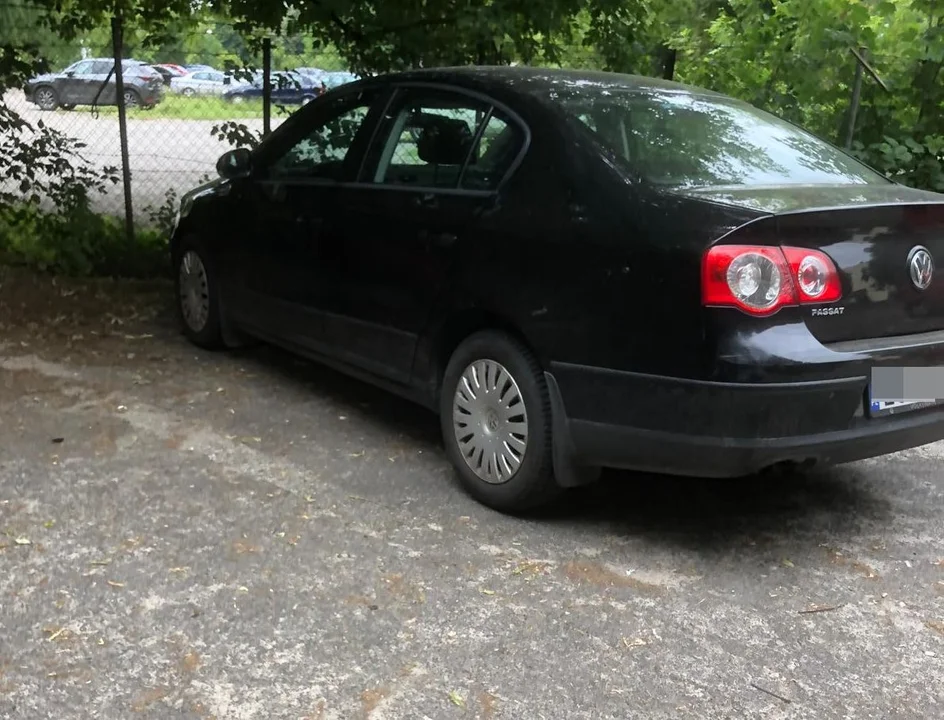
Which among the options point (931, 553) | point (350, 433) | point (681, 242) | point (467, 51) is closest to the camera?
point (681, 242)

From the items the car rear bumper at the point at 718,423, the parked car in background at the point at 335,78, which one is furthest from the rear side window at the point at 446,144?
the parked car in background at the point at 335,78

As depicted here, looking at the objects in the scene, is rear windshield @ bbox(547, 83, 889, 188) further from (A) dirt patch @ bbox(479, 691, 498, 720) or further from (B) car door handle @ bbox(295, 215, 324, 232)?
(A) dirt patch @ bbox(479, 691, 498, 720)

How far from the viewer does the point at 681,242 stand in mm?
3270

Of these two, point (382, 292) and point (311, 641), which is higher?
point (382, 292)

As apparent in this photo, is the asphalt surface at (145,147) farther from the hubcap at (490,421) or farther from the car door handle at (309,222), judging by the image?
the hubcap at (490,421)

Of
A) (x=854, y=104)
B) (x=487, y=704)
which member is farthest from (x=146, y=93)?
(x=487, y=704)

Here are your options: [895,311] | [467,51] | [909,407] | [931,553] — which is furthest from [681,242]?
[467,51]

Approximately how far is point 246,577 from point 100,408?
2.12m

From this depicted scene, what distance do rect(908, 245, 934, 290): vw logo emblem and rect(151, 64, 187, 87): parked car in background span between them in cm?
728

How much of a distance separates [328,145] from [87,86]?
14.6ft

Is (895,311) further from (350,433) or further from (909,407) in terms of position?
(350,433)

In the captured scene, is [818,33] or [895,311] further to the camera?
[818,33]

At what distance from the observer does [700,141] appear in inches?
156

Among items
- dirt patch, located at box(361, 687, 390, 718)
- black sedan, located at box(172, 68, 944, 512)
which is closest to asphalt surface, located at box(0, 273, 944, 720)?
dirt patch, located at box(361, 687, 390, 718)
